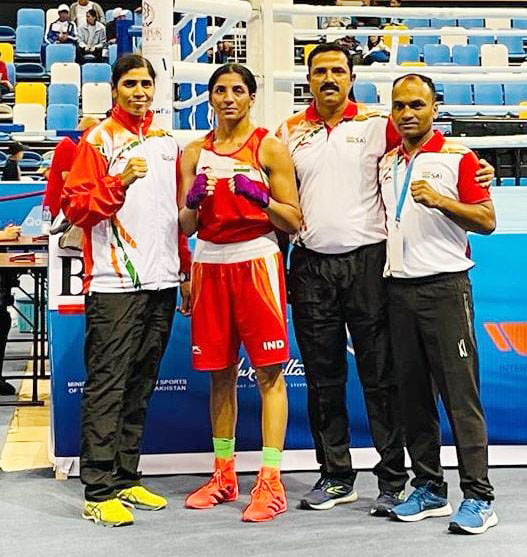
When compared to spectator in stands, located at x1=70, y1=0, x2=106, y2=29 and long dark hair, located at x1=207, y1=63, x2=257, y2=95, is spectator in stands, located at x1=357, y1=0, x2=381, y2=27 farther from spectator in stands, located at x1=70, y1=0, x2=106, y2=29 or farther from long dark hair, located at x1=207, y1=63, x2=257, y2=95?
long dark hair, located at x1=207, y1=63, x2=257, y2=95

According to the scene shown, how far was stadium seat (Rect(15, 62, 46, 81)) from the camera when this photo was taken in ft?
40.1

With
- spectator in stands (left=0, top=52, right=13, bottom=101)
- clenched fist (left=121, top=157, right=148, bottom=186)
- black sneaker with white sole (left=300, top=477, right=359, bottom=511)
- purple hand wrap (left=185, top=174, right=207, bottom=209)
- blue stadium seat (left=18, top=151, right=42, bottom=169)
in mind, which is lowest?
black sneaker with white sole (left=300, top=477, right=359, bottom=511)

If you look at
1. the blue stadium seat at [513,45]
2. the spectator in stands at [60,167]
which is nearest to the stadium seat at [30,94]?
the blue stadium seat at [513,45]

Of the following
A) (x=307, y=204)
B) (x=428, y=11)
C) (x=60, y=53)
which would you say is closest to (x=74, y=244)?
(x=307, y=204)

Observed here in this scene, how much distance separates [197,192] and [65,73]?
8.96 m

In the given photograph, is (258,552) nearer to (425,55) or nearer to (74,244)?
(74,244)

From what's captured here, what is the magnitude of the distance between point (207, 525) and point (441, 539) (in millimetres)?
730

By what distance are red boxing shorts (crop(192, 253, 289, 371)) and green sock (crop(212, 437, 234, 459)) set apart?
27cm

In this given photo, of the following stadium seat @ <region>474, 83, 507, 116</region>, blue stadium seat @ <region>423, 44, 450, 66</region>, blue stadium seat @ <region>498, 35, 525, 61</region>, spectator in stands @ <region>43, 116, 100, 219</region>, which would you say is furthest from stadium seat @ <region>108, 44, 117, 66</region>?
Result: spectator in stands @ <region>43, 116, 100, 219</region>

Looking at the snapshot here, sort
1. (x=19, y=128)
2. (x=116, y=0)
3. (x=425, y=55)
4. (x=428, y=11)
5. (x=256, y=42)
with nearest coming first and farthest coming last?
(x=256, y=42) < (x=428, y=11) < (x=19, y=128) < (x=425, y=55) < (x=116, y=0)

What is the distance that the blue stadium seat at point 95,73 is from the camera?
464 inches

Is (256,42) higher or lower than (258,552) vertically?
higher

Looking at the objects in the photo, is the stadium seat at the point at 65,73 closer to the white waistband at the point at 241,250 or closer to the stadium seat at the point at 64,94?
the stadium seat at the point at 64,94

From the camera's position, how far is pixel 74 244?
372cm
